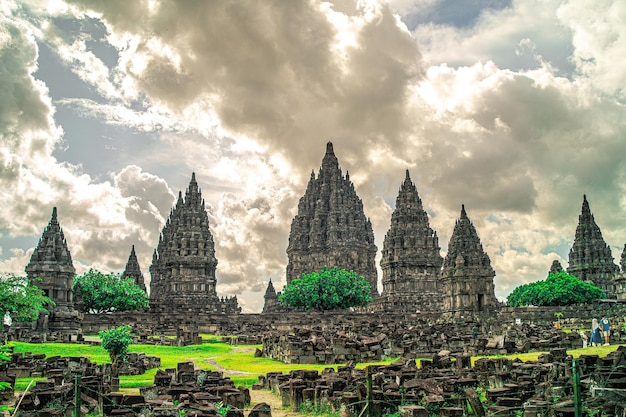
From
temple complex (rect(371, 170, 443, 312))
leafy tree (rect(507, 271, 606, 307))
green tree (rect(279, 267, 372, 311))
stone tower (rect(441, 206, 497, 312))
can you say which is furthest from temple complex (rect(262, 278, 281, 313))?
stone tower (rect(441, 206, 497, 312))

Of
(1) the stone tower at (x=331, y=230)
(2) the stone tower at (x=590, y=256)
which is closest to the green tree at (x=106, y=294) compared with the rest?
(1) the stone tower at (x=331, y=230)

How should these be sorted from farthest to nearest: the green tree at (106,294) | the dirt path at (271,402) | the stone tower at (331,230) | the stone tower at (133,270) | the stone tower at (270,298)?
the stone tower at (270,298), the stone tower at (331,230), the stone tower at (133,270), the green tree at (106,294), the dirt path at (271,402)

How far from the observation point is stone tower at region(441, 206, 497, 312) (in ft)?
125

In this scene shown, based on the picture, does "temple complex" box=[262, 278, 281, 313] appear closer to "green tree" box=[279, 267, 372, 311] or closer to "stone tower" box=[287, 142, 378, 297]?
"stone tower" box=[287, 142, 378, 297]

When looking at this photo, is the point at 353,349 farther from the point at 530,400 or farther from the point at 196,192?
the point at 196,192

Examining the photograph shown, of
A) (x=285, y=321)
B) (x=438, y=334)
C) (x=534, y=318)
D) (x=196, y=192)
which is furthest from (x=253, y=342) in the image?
(x=196, y=192)

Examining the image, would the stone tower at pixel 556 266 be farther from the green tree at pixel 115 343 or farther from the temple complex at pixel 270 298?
the green tree at pixel 115 343

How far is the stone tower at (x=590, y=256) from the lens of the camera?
70.4 meters

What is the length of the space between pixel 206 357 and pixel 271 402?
46.7 ft

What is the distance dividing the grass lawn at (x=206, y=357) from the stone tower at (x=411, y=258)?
30102mm

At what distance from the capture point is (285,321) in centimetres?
4706

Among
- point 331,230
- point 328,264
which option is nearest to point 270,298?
point 328,264

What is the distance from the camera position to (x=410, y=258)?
65062mm

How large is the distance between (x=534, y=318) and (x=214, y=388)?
3431cm
